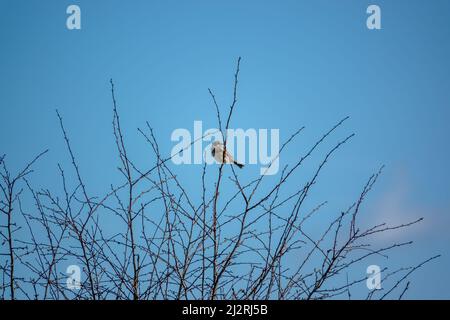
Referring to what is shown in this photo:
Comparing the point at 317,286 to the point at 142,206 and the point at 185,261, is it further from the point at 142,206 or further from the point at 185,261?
the point at 142,206

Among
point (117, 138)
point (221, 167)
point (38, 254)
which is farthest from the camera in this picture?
point (38, 254)

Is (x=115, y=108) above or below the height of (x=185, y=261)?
above

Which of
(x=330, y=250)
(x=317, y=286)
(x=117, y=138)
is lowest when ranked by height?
(x=317, y=286)

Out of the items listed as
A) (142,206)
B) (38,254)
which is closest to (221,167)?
(142,206)

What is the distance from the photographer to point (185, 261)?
9.95 feet

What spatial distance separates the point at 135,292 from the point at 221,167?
2.80 feet
